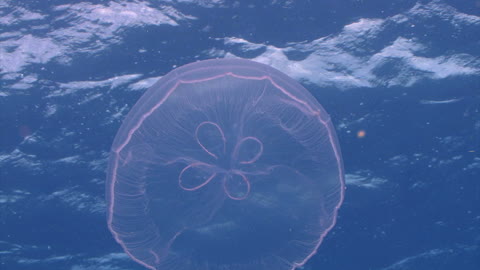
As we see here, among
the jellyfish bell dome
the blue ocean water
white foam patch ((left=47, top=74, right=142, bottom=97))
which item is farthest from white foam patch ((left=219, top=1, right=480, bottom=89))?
the jellyfish bell dome

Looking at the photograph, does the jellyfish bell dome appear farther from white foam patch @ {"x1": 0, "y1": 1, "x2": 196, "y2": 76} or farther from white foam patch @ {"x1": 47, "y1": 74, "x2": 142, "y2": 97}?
white foam patch @ {"x1": 47, "y1": 74, "x2": 142, "y2": 97}

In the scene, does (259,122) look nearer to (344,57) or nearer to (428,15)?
(344,57)

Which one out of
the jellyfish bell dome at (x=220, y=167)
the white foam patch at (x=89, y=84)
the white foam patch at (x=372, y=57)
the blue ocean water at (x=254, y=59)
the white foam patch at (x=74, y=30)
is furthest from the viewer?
the white foam patch at (x=89, y=84)

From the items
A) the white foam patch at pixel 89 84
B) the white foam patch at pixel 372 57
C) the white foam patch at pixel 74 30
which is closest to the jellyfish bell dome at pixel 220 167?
the white foam patch at pixel 74 30

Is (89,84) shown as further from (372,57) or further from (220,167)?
(372,57)

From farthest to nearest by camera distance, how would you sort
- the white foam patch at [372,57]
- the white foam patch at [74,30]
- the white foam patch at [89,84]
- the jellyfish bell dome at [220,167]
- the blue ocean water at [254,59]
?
the white foam patch at [89,84]
the white foam patch at [372,57]
the blue ocean water at [254,59]
the white foam patch at [74,30]
the jellyfish bell dome at [220,167]

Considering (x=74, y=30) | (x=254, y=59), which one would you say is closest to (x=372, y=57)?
(x=254, y=59)

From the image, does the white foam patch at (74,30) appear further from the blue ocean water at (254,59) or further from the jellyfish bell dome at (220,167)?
the jellyfish bell dome at (220,167)

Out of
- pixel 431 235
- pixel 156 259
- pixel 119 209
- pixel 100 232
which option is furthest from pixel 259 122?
pixel 431 235

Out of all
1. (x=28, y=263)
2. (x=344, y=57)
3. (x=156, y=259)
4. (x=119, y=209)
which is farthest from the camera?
(x=28, y=263)
